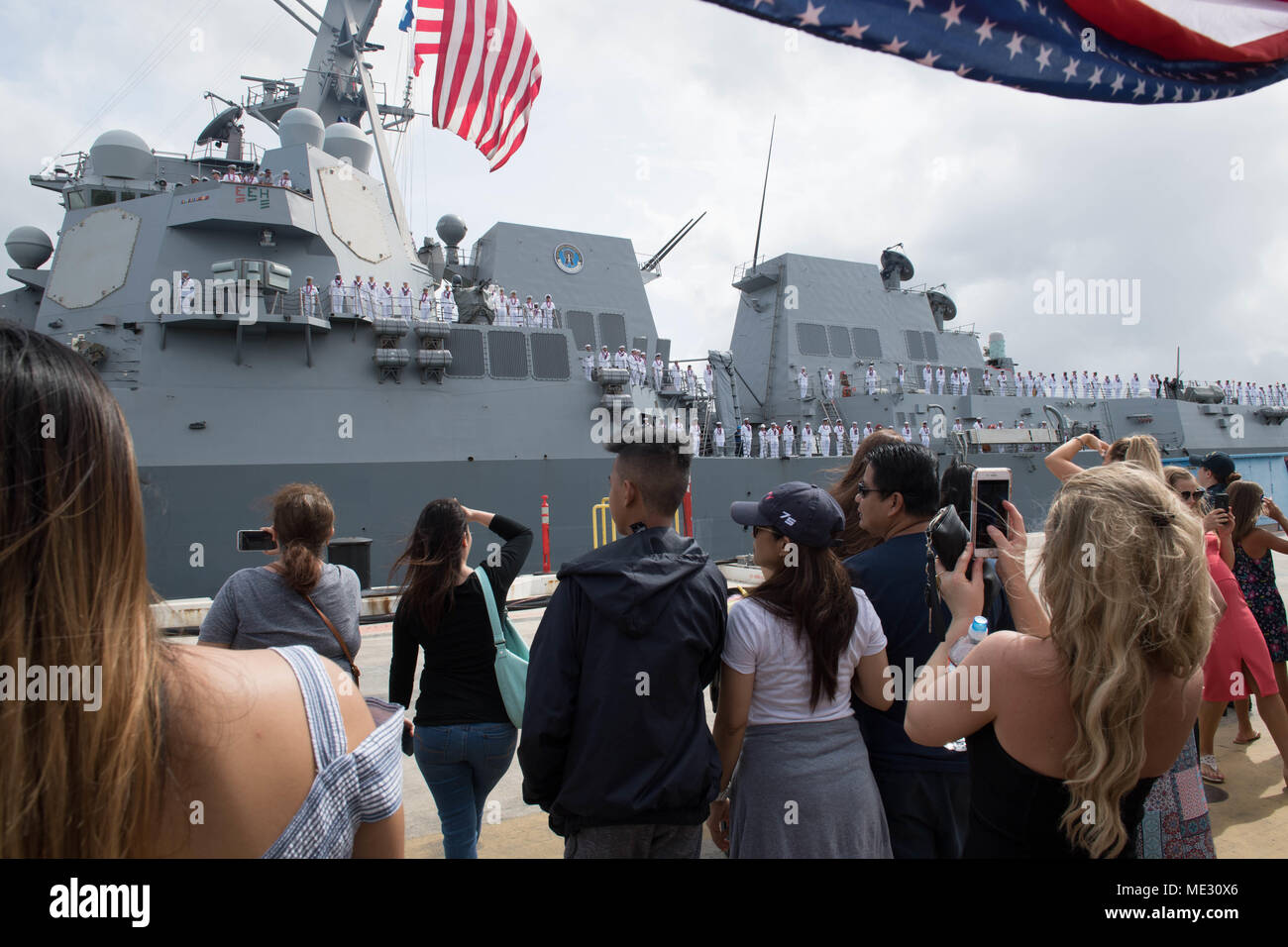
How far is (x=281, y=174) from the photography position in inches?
475

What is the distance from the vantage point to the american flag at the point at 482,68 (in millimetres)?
10414

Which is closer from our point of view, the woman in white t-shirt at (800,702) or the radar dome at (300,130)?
the woman in white t-shirt at (800,702)

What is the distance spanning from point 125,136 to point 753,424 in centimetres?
1475

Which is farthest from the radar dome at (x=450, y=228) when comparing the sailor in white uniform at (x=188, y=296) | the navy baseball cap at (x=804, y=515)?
the navy baseball cap at (x=804, y=515)

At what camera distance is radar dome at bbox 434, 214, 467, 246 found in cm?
1541

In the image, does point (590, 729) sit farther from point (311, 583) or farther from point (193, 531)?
point (193, 531)

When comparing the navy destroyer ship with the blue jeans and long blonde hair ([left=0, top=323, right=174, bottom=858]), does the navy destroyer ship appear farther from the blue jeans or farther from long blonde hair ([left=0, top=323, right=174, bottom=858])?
long blonde hair ([left=0, top=323, right=174, bottom=858])

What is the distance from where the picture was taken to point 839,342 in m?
19.4

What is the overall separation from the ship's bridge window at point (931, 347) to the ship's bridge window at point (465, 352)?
1398cm

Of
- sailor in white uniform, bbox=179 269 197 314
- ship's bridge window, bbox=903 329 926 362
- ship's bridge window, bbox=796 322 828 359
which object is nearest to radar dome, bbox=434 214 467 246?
sailor in white uniform, bbox=179 269 197 314

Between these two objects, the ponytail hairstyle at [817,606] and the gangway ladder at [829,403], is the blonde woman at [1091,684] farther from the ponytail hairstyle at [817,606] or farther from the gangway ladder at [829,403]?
the gangway ladder at [829,403]

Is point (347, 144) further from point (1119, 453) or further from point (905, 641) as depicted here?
point (905, 641)

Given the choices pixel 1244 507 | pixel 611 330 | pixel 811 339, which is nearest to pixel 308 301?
pixel 611 330
